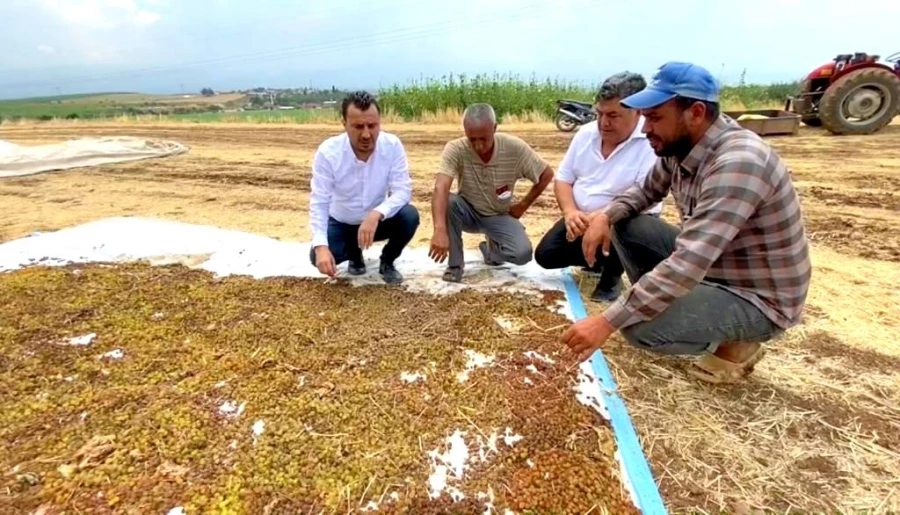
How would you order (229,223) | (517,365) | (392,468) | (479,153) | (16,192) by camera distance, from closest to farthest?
(392,468), (517,365), (479,153), (229,223), (16,192)

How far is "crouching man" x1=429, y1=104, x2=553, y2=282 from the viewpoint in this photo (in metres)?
2.62

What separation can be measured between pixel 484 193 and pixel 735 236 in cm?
140

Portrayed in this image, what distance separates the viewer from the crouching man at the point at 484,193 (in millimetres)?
2623

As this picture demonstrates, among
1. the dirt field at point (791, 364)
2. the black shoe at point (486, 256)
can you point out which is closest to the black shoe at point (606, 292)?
the dirt field at point (791, 364)

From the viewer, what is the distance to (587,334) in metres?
1.50

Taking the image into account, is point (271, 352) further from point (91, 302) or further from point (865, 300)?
point (865, 300)

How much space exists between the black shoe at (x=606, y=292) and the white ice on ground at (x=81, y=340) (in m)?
2.23

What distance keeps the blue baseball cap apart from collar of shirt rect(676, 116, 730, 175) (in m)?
0.08

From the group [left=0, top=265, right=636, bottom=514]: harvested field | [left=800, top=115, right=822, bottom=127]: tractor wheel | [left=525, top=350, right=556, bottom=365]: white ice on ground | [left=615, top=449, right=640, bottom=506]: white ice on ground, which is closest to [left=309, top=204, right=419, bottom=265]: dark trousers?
[left=0, top=265, right=636, bottom=514]: harvested field

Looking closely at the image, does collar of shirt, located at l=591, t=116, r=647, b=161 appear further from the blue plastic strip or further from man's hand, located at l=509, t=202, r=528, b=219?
the blue plastic strip

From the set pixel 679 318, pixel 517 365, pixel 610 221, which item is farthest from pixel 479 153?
pixel 679 318

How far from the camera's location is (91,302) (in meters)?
2.49

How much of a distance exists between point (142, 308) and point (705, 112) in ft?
7.93

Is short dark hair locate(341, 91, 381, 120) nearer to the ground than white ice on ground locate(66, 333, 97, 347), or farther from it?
farther from it
